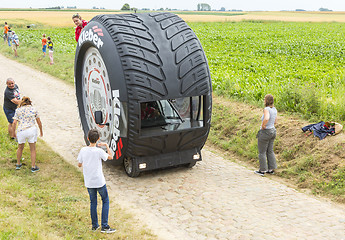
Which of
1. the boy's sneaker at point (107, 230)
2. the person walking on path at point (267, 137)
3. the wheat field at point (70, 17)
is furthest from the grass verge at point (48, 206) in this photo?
the wheat field at point (70, 17)

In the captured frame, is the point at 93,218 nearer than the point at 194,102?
Yes

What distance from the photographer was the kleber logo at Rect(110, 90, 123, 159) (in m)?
7.30

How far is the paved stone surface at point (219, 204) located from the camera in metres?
6.08

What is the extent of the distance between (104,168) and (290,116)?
4.95 m

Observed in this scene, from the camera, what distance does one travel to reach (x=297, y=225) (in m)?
6.27

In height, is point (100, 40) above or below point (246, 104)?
above

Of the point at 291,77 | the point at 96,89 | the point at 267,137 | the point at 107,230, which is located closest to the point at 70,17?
the point at 291,77

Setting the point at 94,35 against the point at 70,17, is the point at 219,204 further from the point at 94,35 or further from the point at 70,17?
the point at 70,17

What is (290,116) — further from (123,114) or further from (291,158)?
(123,114)

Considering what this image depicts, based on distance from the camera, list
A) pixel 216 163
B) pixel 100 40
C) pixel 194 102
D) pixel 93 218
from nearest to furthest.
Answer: pixel 93 218, pixel 100 40, pixel 194 102, pixel 216 163

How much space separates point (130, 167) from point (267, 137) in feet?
9.46

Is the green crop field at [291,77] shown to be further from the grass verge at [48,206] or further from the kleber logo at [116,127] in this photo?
the grass verge at [48,206]

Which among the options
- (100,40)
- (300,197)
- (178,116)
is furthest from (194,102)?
(300,197)

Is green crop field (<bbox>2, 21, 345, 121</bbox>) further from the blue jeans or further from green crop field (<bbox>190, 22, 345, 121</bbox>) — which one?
the blue jeans
